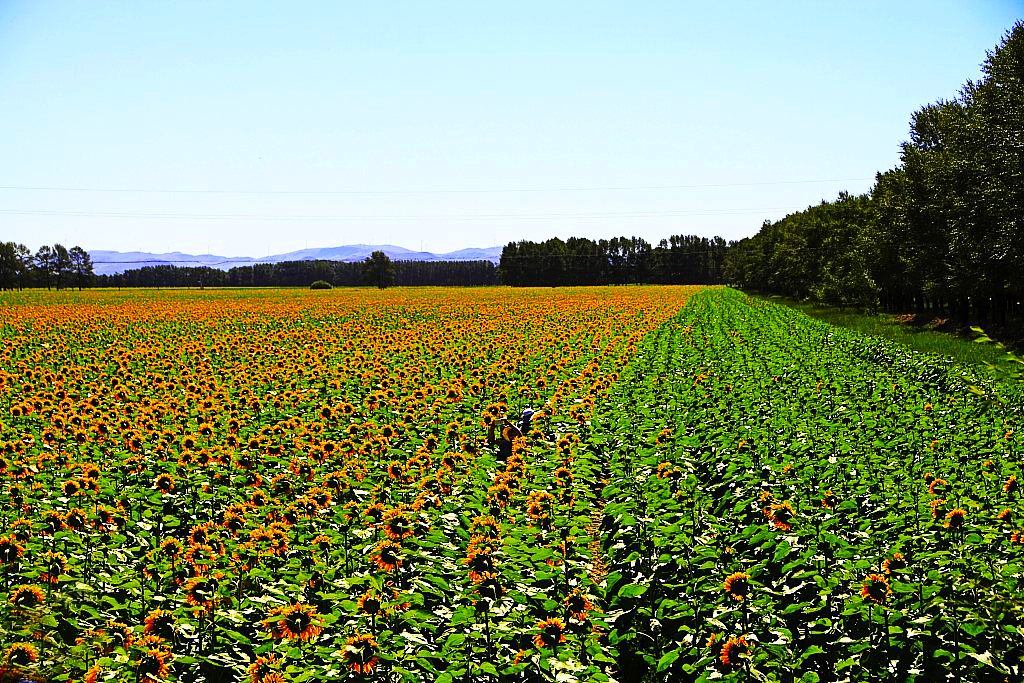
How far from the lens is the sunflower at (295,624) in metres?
5.22

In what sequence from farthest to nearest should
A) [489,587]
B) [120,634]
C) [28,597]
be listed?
[489,587] → [120,634] → [28,597]

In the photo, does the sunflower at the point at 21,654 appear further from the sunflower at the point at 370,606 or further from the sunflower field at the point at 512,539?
the sunflower at the point at 370,606

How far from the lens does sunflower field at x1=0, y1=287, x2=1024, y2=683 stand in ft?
17.1

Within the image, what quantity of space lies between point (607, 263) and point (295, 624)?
559 feet

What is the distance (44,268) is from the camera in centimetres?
14862

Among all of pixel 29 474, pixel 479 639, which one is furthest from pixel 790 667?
pixel 29 474

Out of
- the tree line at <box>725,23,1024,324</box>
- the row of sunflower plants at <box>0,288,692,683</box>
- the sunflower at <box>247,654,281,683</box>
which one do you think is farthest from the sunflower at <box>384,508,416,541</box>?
the tree line at <box>725,23,1024,324</box>

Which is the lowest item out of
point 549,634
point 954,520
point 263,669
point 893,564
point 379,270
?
point 263,669

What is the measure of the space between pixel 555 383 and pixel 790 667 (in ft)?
41.2

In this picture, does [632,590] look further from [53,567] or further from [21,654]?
[53,567]

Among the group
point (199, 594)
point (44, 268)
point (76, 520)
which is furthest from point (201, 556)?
point (44, 268)

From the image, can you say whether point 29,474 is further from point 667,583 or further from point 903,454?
point 903,454

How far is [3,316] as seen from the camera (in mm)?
39531

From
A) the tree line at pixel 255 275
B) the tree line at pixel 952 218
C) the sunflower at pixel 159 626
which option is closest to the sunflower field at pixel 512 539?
the sunflower at pixel 159 626
